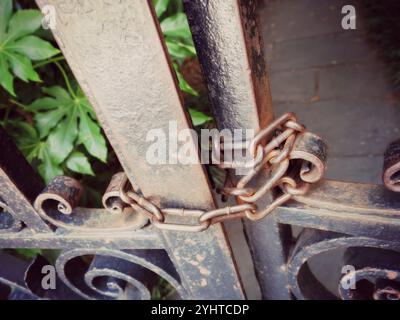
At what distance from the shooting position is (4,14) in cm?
121

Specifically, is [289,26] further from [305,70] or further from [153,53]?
[153,53]

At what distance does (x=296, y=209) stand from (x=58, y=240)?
18.7 inches

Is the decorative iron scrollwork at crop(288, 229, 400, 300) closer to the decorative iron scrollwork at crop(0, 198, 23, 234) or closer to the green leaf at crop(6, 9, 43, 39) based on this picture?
the decorative iron scrollwork at crop(0, 198, 23, 234)


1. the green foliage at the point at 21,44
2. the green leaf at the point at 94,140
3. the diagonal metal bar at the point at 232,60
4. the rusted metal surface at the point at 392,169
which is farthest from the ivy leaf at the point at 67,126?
the rusted metal surface at the point at 392,169

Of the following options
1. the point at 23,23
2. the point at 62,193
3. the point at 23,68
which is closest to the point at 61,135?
the point at 23,68

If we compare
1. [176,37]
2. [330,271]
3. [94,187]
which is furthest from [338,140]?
[94,187]

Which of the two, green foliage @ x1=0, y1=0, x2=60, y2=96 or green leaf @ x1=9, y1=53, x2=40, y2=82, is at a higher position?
green foliage @ x1=0, y1=0, x2=60, y2=96

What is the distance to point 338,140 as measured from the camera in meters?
2.50

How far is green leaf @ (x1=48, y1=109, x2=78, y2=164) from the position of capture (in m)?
1.36

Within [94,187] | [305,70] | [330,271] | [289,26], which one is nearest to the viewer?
[330,271]

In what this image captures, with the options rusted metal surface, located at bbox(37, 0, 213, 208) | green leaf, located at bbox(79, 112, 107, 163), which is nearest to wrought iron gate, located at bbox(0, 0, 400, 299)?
rusted metal surface, located at bbox(37, 0, 213, 208)

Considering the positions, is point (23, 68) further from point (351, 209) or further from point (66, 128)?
point (351, 209)

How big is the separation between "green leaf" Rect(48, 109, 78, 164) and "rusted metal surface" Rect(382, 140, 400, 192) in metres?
1.15

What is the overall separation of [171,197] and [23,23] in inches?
38.6
